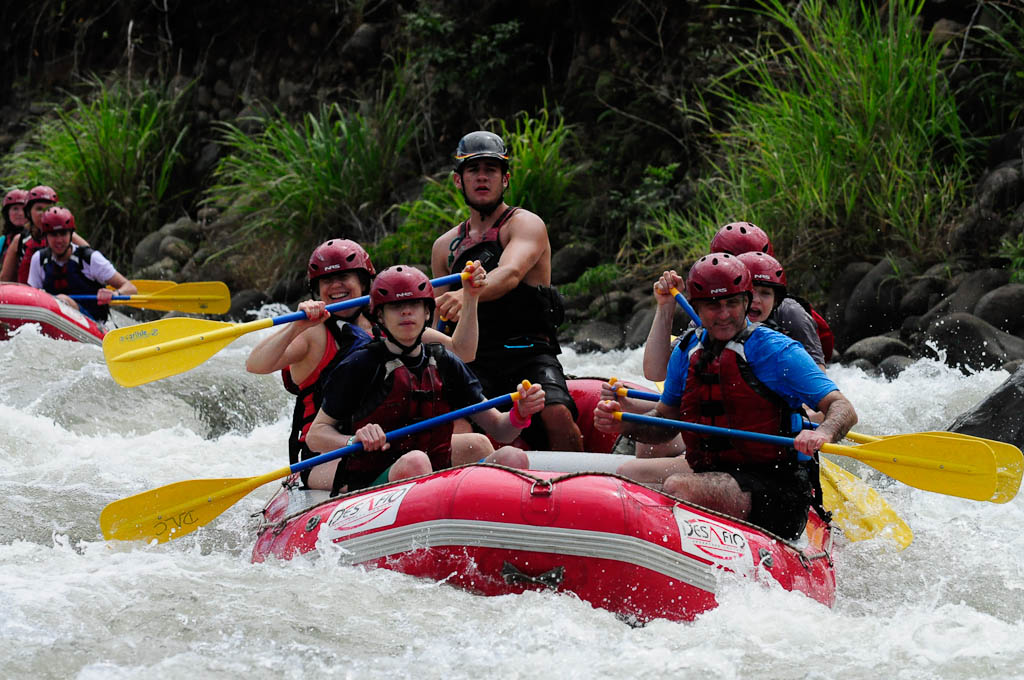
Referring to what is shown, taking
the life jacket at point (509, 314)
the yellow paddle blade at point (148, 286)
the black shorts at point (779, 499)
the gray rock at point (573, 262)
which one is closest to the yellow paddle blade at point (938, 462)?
the black shorts at point (779, 499)

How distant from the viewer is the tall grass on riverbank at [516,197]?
1120 centimetres

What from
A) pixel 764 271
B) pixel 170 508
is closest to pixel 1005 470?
pixel 764 271

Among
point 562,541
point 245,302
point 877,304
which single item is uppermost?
point 562,541

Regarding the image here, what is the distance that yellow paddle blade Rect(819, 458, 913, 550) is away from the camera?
17.5 feet

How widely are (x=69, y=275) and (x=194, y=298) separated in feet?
4.54

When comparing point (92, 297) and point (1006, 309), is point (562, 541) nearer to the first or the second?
point (1006, 309)

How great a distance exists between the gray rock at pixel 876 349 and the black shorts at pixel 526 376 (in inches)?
150

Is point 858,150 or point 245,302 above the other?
point 858,150

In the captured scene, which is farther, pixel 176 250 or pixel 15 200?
pixel 176 250

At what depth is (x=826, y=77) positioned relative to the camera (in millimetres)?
9781

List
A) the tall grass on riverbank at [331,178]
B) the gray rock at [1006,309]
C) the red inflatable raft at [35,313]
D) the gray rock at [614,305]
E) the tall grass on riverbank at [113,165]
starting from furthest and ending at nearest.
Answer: the tall grass on riverbank at [113,165], the tall grass on riverbank at [331,178], the gray rock at [614,305], the red inflatable raft at [35,313], the gray rock at [1006,309]

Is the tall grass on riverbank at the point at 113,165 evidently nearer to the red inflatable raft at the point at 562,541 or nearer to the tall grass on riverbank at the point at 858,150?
the tall grass on riverbank at the point at 858,150

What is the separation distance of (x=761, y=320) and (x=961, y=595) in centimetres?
130

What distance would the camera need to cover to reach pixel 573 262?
11.1 m
